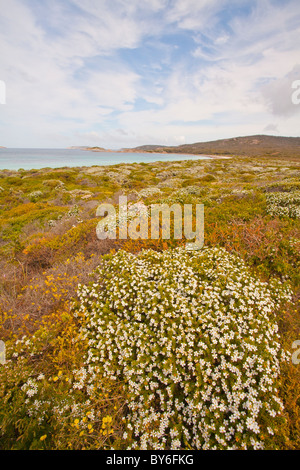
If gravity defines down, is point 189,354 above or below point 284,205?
below

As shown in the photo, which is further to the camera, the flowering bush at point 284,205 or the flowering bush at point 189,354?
the flowering bush at point 284,205

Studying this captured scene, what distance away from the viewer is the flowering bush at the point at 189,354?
3070 mm

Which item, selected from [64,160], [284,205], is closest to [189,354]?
[284,205]

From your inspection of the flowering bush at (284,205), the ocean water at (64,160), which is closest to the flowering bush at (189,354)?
the flowering bush at (284,205)

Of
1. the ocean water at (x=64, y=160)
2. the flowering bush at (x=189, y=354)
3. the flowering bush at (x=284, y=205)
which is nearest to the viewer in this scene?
the flowering bush at (x=189, y=354)

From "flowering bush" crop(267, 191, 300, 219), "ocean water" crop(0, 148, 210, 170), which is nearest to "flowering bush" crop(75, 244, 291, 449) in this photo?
"flowering bush" crop(267, 191, 300, 219)

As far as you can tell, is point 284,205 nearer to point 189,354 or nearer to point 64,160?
point 189,354

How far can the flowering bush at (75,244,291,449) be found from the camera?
307 centimetres

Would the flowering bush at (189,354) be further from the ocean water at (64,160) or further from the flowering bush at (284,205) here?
the ocean water at (64,160)

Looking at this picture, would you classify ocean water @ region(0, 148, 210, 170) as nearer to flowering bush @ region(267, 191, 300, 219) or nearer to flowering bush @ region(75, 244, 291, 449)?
flowering bush @ region(267, 191, 300, 219)

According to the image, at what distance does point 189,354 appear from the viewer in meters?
3.45

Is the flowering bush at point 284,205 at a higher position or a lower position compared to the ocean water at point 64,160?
lower

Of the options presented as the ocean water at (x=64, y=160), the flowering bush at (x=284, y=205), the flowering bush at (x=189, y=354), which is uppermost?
the ocean water at (x=64, y=160)
